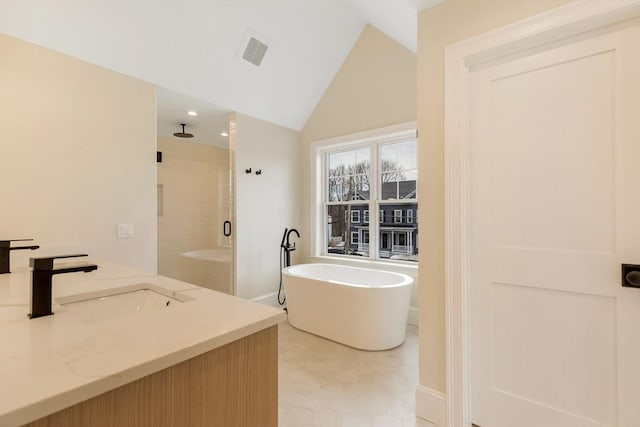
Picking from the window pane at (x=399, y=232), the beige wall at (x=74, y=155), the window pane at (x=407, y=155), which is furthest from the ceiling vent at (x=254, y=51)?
the window pane at (x=399, y=232)

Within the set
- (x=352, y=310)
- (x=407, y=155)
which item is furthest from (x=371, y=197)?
(x=352, y=310)

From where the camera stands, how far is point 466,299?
Answer: 163cm

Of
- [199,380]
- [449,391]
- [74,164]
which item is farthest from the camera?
[74,164]

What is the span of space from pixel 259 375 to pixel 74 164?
2.40 meters

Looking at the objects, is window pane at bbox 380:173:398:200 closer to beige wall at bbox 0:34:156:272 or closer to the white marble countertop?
beige wall at bbox 0:34:156:272

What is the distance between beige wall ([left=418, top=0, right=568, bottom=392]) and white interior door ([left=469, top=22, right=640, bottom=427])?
0.18 m

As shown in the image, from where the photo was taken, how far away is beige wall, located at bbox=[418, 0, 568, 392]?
167 centimetres

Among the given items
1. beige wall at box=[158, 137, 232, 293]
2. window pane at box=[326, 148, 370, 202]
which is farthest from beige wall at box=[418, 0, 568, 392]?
beige wall at box=[158, 137, 232, 293]

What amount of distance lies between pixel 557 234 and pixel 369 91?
2.70 m

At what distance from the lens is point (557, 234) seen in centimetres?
146

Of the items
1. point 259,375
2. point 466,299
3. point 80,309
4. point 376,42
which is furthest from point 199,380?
point 376,42

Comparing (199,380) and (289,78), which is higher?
(289,78)

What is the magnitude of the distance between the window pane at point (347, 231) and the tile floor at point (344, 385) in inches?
54.4

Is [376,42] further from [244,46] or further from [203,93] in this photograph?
[203,93]
